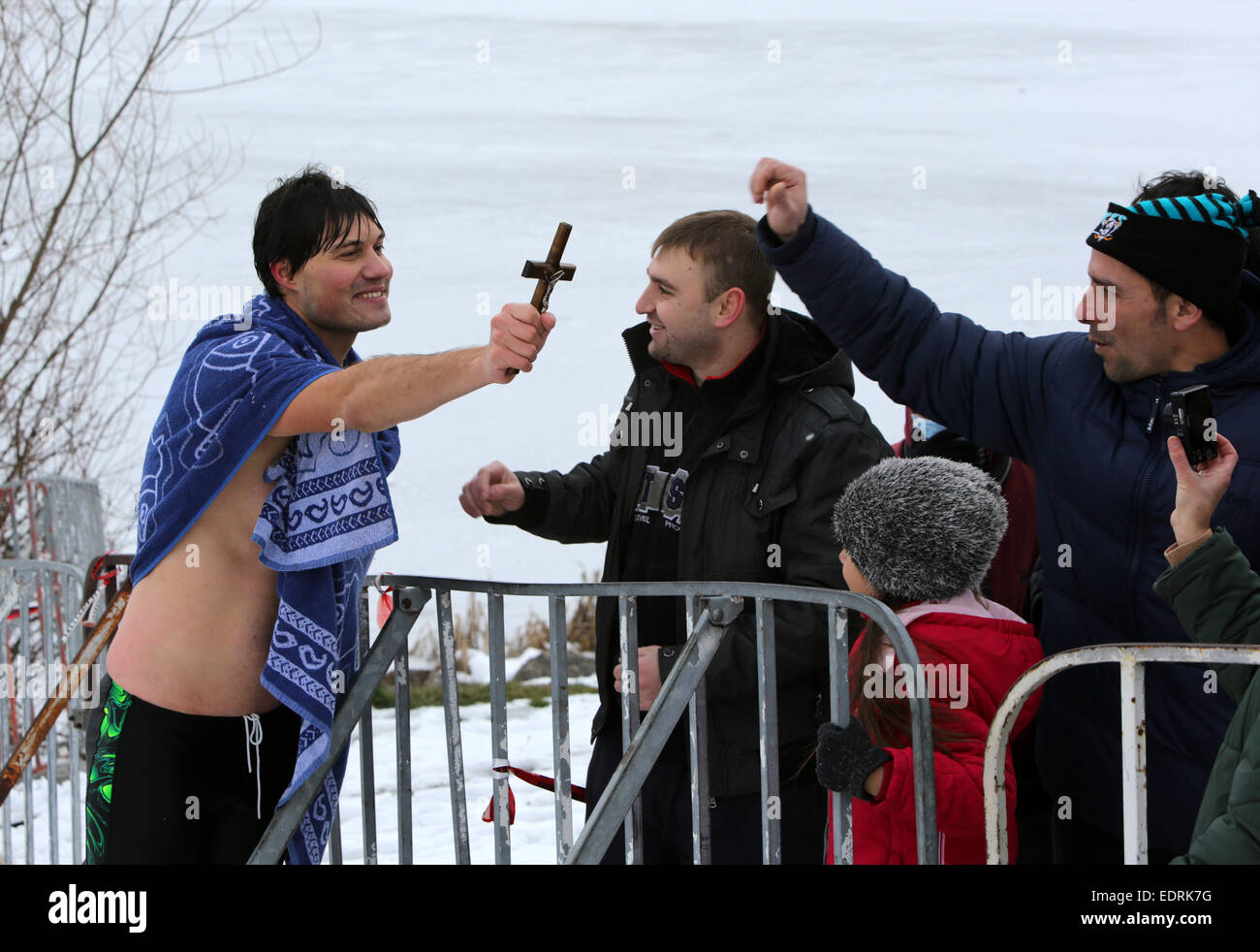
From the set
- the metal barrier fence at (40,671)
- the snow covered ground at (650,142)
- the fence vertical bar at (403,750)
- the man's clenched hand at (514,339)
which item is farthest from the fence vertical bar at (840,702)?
the snow covered ground at (650,142)

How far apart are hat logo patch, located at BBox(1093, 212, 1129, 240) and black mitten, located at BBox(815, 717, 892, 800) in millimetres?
934

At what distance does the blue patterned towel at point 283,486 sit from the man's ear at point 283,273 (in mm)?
50

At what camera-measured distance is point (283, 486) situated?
8.48 feet

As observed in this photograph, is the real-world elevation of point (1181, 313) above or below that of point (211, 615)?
above

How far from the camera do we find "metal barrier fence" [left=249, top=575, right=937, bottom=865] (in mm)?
2232

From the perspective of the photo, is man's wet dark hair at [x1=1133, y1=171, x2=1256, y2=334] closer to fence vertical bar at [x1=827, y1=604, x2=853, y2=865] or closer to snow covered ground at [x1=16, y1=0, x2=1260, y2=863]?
fence vertical bar at [x1=827, y1=604, x2=853, y2=865]

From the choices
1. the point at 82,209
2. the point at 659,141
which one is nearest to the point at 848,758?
the point at 82,209

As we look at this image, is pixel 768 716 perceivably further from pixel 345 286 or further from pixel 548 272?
pixel 345 286

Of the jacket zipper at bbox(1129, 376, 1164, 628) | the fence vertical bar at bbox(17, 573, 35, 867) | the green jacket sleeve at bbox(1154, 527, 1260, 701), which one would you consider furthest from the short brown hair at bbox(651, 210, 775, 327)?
the fence vertical bar at bbox(17, 573, 35, 867)

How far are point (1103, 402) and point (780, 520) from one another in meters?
0.67

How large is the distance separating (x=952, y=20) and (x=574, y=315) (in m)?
7.81

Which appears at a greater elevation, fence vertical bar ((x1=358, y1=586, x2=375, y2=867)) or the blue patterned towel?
the blue patterned towel
